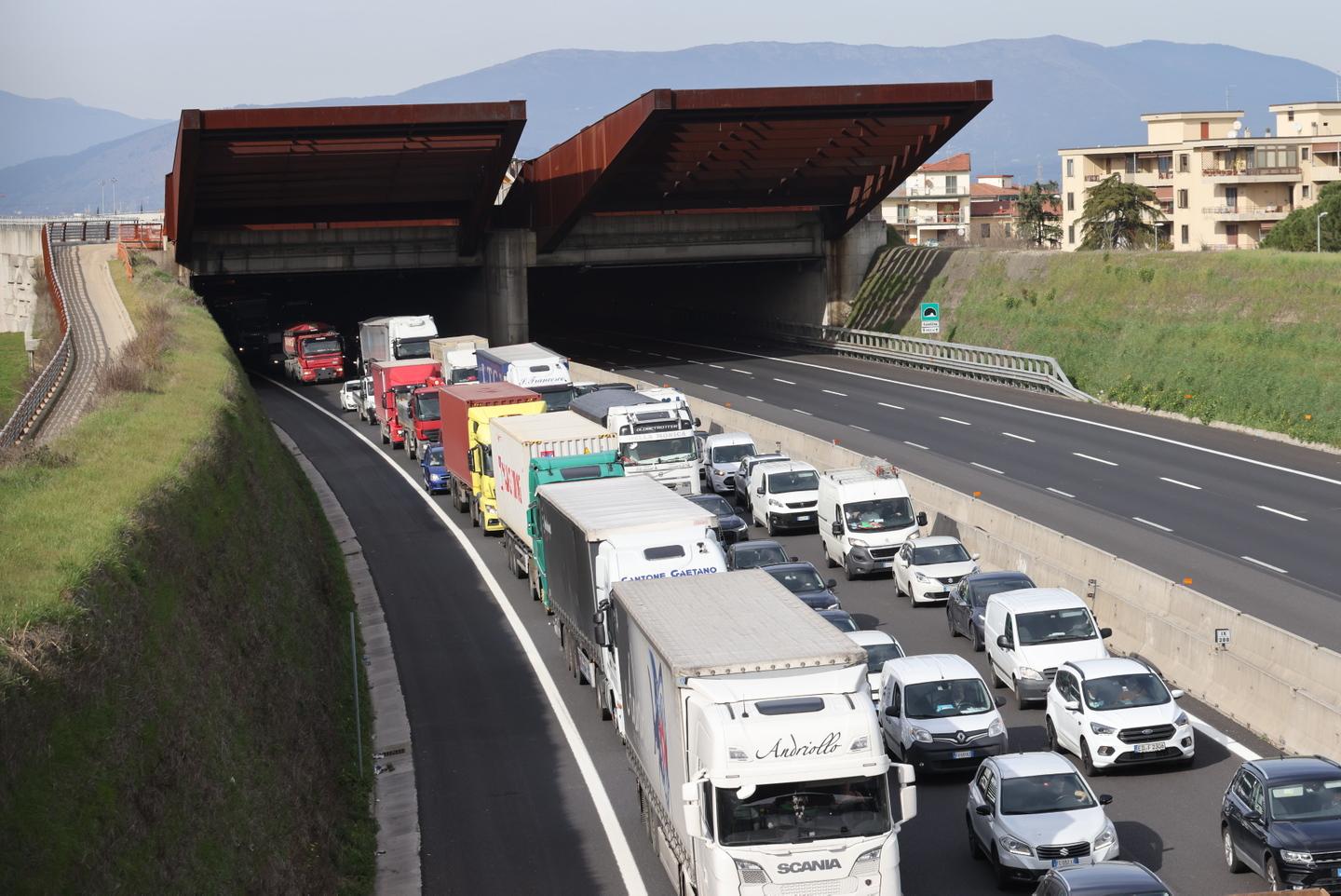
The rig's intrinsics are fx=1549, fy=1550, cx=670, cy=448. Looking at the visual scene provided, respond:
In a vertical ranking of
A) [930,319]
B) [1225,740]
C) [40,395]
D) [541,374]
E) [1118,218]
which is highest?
[1118,218]

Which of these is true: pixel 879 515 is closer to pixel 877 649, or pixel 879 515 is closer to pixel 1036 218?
pixel 877 649

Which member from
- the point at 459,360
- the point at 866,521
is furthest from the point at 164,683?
the point at 459,360

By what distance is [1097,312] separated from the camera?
2571 inches

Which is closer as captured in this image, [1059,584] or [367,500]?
[1059,584]

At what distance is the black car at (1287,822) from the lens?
1603 cm

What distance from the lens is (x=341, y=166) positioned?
69.9 meters

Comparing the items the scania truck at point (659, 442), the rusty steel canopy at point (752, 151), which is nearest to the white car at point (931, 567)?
the scania truck at point (659, 442)

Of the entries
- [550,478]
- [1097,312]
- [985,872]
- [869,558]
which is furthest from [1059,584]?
[1097,312]

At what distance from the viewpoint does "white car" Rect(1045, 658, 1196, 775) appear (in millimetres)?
20766

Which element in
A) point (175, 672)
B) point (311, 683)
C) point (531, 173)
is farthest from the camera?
A: point (531, 173)

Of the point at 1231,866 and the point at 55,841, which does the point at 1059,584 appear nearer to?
the point at 1231,866

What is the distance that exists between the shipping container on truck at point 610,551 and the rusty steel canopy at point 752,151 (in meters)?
35.1

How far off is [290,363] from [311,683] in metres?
61.7

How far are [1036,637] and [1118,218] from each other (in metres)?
78.4
